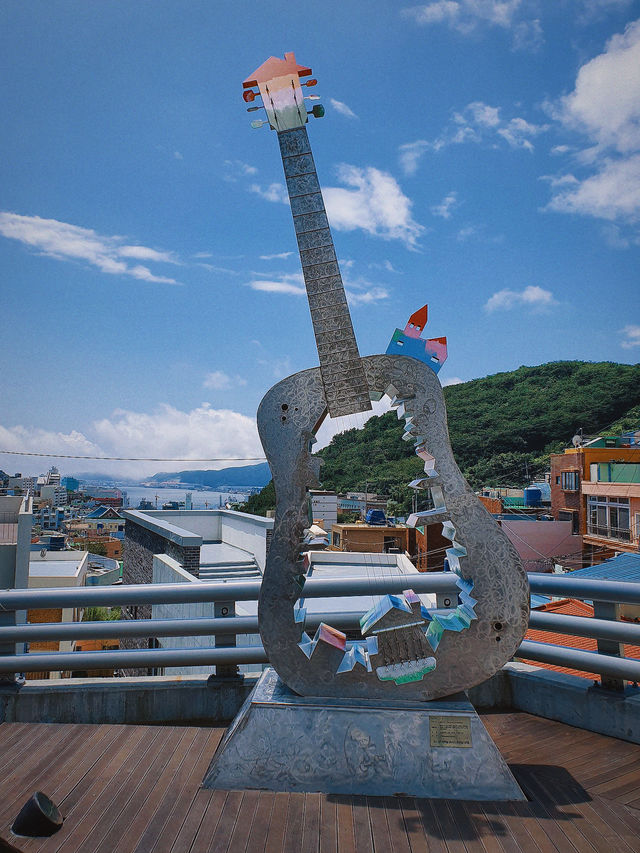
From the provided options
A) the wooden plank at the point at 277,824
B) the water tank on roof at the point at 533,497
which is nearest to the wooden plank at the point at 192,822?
the wooden plank at the point at 277,824

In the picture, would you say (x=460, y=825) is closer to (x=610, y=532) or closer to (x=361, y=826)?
(x=361, y=826)

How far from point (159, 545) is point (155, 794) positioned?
10.3 m

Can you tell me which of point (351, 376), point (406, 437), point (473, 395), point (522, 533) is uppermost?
point (473, 395)

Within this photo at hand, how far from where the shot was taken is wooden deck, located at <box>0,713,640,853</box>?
1969mm

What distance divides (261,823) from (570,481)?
99.2 feet

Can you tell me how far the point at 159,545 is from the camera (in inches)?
480

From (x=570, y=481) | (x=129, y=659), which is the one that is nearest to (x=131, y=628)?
(x=129, y=659)

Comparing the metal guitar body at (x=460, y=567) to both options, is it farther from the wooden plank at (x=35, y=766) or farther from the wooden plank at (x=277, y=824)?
the wooden plank at (x=35, y=766)

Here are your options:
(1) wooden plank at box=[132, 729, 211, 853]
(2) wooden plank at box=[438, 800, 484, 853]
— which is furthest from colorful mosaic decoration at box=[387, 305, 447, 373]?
(1) wooden plank at box=[132, 729, 211, 853]

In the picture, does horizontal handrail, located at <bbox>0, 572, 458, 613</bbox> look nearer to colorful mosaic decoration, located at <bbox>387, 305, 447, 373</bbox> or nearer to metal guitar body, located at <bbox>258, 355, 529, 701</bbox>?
metal guitar body, located at <bbox>258, 355, 529, 701</bbox>

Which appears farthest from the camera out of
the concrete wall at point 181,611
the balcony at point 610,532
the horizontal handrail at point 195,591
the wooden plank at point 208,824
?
the balcony at point 610,532

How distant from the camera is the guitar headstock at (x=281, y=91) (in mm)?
2500

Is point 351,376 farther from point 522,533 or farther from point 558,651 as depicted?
point 522,533

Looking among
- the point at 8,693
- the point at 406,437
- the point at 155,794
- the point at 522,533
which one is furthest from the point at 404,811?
the point at 522,533
